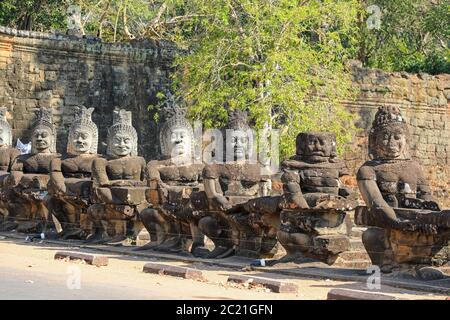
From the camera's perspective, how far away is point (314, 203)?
12211 mm

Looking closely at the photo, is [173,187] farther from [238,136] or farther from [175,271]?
[175,271]

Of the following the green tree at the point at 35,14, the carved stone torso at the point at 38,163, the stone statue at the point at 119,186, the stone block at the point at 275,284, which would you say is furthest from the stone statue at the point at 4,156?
the green tree at the point at 35,14

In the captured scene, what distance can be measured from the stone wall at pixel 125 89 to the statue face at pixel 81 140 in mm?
10668

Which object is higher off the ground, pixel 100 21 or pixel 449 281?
pixel 100 21

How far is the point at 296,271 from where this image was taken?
11883 millimetres

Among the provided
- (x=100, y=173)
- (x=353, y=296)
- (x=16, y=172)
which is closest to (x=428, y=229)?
(x=353, y=296)

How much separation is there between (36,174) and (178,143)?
396cm

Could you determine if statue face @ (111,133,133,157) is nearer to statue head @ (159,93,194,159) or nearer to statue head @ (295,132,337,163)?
statue head @ (159,93,194,159)

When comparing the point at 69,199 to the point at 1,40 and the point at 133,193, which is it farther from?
the point at 1,40

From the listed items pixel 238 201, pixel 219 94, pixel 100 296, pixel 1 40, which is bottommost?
pixel 100 296

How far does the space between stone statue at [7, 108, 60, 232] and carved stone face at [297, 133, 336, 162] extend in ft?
20.6

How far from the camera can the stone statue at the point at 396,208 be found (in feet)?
36.5

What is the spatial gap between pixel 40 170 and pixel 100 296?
29.8 feet
